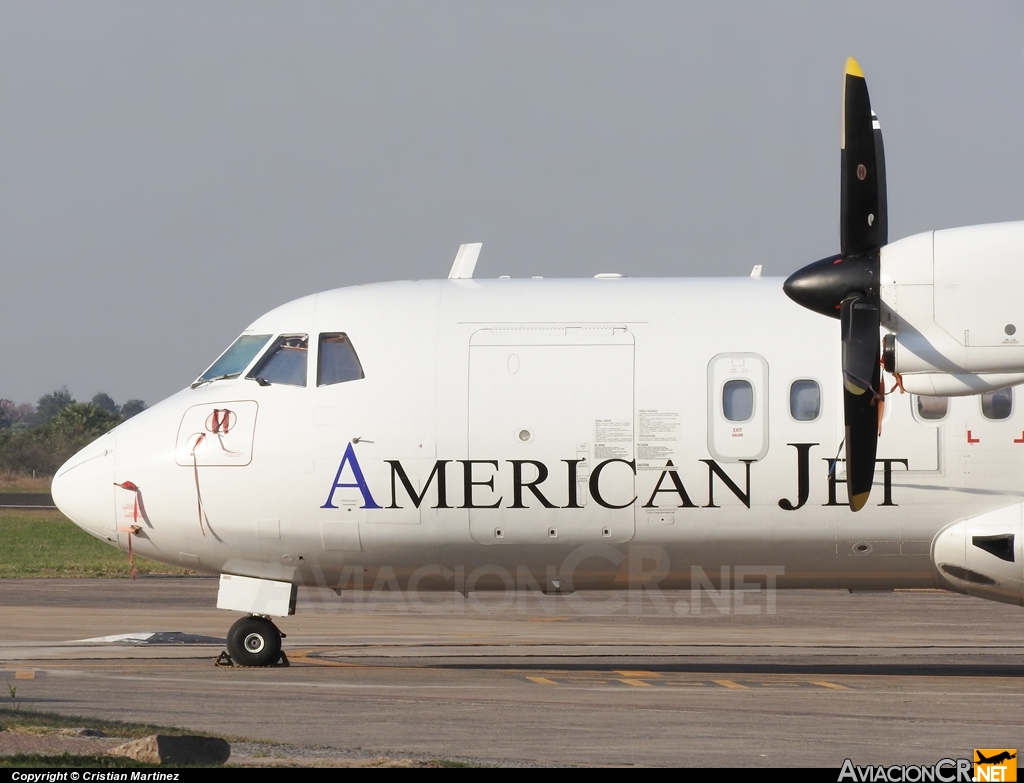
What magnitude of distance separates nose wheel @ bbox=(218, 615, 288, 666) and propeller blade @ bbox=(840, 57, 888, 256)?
297 inches

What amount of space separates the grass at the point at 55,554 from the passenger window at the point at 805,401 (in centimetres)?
1572

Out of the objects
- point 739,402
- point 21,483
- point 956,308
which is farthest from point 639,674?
point 21,483

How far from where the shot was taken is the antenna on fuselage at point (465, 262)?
1603 centimetres

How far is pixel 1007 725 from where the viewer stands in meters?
11.7

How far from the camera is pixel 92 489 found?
15484mm

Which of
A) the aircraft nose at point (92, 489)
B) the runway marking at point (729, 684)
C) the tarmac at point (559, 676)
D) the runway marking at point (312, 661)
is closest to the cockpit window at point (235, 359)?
the aircraft nose at point (92, 489)

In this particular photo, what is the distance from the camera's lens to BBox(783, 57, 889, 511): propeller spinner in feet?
38.8

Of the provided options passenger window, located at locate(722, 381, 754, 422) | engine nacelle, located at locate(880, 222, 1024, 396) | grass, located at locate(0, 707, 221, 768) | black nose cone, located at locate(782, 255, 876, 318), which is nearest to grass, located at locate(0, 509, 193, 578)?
grass, located at locate(0, 707, 221, 768)

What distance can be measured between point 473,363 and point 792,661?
18.7 feet

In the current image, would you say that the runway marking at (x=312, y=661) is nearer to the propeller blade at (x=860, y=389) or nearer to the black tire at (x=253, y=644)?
the black tire at (x=253, y=644)

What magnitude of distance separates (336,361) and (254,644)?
3.23 m

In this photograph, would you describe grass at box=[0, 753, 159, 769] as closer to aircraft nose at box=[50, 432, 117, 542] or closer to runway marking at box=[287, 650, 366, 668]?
aircraft nose at box=[50, 432, 117, 542]

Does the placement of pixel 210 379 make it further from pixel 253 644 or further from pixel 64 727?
pixel 64 727

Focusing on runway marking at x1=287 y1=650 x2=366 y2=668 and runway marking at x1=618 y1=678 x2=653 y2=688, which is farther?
runway marking at x1=287 y1=650 x2=366 y2=668
